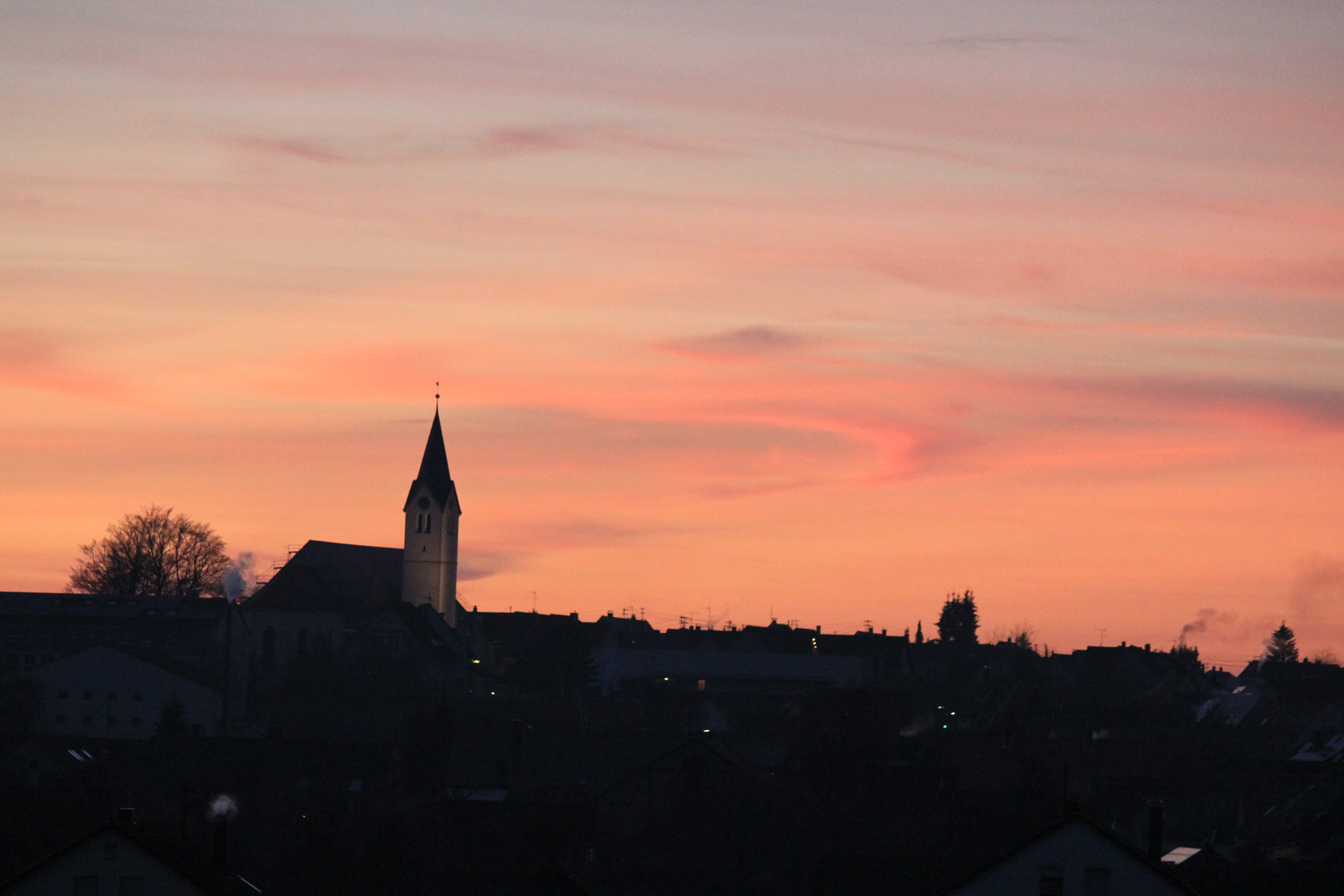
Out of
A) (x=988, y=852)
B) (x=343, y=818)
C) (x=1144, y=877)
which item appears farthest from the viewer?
(x=343, y=818)

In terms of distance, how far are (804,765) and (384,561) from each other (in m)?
88.1

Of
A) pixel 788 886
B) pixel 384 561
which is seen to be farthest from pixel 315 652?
pixel 788 886

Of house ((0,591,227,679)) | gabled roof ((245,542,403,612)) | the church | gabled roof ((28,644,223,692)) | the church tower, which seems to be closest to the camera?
gabled roof ((28,644,223,692))

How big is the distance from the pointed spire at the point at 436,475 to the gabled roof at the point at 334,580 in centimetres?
700

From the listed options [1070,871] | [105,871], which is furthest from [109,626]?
[1070,871]

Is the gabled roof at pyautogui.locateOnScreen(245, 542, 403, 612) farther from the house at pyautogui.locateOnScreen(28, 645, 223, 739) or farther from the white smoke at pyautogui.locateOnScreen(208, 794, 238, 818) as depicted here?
the white smoke at pyautogui.locateOnScreen(208, 794, 238, 818)

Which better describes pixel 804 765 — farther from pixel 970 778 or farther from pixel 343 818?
pixel 343 818

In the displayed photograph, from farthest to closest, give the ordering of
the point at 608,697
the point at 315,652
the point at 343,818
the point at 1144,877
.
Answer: the point at 315,652 → the point at 608,697 → the point at 343,818 → the point at 1144,877

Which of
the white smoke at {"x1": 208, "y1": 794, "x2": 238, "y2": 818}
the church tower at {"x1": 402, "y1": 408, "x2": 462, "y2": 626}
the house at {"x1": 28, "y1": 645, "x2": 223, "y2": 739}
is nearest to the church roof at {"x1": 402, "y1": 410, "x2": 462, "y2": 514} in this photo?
the church tower at {"x1": 402, "y1": 408, "x2": 462, "y2": 626}

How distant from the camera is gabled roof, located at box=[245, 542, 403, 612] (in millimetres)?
128000

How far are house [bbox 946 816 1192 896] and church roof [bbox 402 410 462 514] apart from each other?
397ft

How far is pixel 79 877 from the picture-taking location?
107 ft

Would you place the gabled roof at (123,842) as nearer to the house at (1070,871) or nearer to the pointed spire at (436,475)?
the house at (1070,871)

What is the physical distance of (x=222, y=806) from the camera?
58500mm
